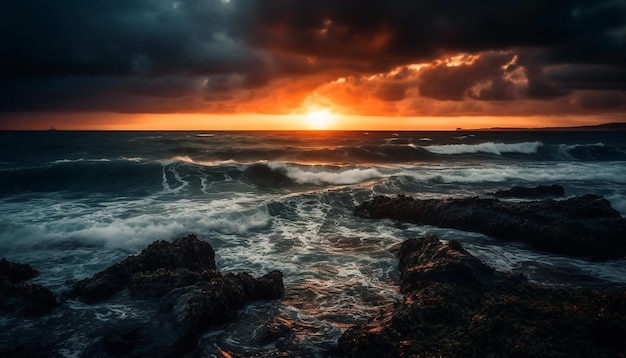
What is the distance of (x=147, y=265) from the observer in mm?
10805

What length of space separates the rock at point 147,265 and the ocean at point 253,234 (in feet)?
1.65

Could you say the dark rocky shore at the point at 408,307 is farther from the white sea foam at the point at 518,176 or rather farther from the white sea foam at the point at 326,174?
the white sea foam at the point at 326,174

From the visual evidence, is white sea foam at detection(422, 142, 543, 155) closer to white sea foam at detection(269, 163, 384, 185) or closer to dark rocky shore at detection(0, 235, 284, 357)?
white sea foam at detection(269, 163, 384, 185)

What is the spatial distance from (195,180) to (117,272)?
21969 mm

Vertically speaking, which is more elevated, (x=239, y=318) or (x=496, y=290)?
(x=496, y=290)

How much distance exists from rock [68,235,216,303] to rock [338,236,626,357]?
20.0 feet

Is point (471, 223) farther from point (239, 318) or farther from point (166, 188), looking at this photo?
point (166, 188)

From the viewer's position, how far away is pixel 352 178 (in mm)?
34125

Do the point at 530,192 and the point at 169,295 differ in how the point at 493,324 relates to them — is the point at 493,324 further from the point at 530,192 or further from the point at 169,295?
the point at 530,192

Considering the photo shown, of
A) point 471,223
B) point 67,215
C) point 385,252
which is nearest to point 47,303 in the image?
point 385,252

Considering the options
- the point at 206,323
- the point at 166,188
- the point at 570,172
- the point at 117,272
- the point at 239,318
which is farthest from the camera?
the point at 570,172

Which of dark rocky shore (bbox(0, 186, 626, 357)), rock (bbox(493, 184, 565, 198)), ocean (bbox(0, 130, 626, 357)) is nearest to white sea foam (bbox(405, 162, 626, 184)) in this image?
ocean (bbox(0, 130, 626, 357))

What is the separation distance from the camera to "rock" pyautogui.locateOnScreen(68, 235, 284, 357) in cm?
727

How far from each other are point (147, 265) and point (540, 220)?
14.3 meters
